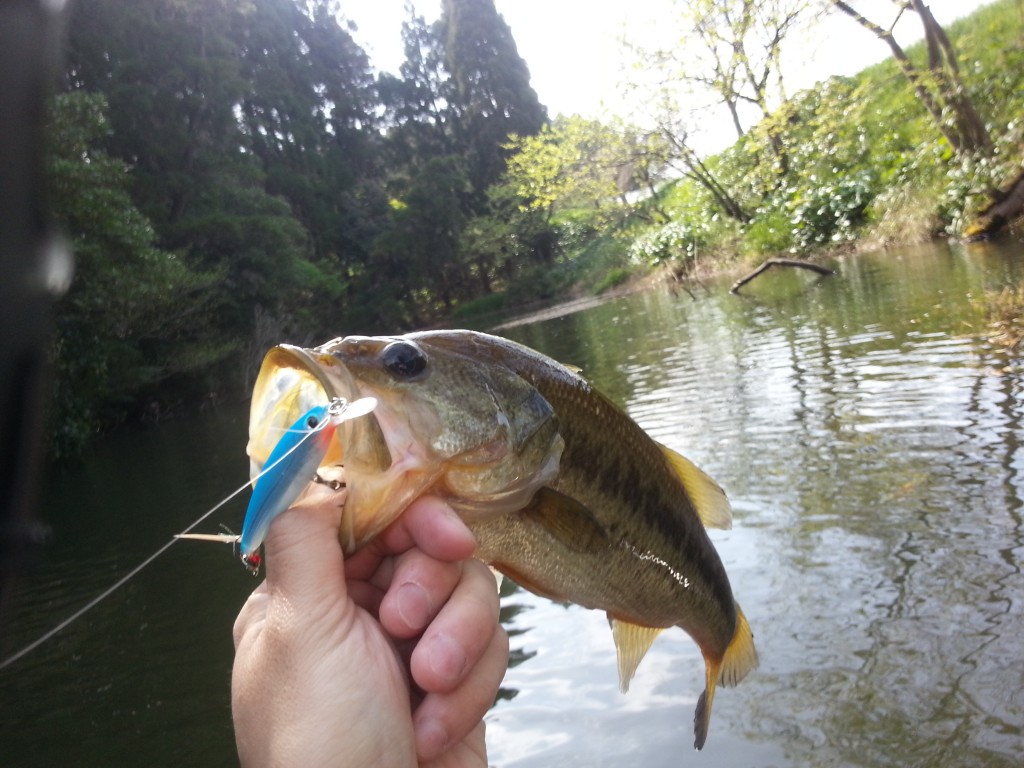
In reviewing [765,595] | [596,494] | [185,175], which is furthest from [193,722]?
[185,175]

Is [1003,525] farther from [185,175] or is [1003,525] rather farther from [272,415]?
Answer: [185,175]

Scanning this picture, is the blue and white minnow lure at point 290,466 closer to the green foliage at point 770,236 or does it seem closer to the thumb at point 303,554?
the thumb at point 303,554

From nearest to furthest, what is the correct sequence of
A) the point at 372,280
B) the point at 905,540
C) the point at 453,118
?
1. the point at 905,540
2. the point at 372,280
3. the point at 453,118

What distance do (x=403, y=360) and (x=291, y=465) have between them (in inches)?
13.6

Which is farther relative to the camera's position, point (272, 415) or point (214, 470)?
point (214, 470)

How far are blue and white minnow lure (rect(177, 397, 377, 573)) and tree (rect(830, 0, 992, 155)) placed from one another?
21403 mm

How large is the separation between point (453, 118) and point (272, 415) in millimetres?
59612

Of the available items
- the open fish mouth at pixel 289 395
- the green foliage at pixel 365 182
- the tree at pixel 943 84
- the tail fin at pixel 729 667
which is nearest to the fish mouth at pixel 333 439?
the open fish mouth at pixel 289 395

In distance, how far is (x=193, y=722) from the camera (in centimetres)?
461

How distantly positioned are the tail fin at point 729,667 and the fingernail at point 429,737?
1.13m

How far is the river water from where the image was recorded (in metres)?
3.42

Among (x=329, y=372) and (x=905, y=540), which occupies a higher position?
(x=329, y=372)

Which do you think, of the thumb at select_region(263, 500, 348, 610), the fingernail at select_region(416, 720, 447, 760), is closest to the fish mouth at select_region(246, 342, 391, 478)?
the thumb at select_region(263, 500, 348, 610)

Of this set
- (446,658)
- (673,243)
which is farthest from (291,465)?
(673,243)
